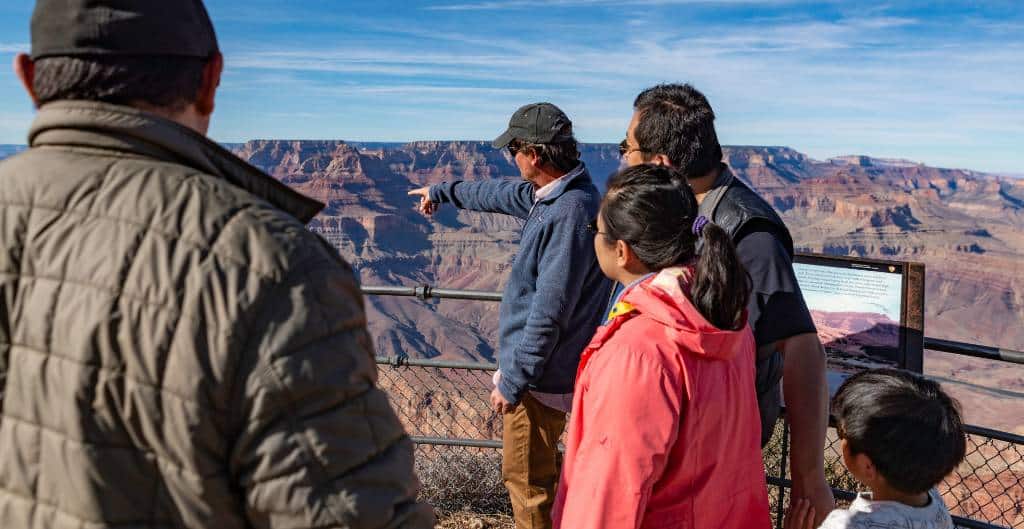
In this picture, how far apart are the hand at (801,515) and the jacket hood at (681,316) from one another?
71 centimetres

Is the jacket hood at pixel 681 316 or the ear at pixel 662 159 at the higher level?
the ear at pixel 662 159

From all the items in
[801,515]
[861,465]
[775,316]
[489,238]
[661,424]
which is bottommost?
[489,238]

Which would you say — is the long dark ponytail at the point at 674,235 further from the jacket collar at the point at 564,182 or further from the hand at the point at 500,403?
the hand at the point at 500,403

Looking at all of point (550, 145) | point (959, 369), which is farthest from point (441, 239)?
point (550, 145)

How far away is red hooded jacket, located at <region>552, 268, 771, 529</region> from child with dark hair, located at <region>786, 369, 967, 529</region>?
261mm

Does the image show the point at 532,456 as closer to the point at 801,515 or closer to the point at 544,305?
the point at 544,305

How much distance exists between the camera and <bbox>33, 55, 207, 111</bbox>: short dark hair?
3.49ft

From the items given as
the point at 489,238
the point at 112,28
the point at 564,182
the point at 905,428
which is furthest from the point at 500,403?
the point at 489,238

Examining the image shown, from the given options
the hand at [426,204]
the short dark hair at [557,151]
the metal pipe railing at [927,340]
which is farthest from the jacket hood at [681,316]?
the hand at [426,204]

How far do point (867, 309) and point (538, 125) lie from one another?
1.38 metres

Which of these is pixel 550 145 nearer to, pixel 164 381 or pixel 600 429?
pixel 600 429

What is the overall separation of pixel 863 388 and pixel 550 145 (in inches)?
58.4

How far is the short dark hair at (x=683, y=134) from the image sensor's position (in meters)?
2.39

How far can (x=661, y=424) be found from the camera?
5.35ft
